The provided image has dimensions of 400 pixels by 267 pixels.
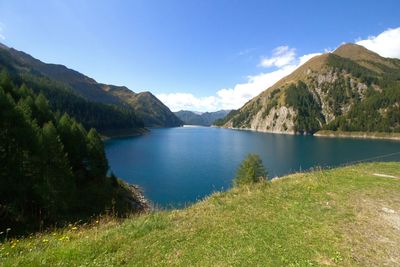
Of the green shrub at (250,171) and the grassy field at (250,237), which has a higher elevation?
the grassy field at (250,237)

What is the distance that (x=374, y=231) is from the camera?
9.13 meters

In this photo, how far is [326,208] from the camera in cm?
1120

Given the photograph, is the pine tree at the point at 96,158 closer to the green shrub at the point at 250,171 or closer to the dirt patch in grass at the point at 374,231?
the green shrub at the point at 250,171

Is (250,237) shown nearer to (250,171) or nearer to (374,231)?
(374,231)

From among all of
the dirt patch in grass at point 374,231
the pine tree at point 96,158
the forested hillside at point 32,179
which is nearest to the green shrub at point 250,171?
the forested hillside at point 32,179

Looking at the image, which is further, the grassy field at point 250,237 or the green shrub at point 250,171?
the green shrub at point 250,171

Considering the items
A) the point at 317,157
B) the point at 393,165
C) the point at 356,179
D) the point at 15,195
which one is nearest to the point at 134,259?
the point at 356,179

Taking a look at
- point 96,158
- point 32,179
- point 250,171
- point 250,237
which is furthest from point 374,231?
point 96,158

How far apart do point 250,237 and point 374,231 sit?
4.44 m

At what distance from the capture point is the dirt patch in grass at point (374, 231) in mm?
7551

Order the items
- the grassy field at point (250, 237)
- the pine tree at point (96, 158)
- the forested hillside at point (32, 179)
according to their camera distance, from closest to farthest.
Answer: the grassy field at point (250, 237) < the forested hillside at point (32, 179) < the pine tree at point (96, 158)

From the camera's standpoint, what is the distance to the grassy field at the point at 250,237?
7504 mm

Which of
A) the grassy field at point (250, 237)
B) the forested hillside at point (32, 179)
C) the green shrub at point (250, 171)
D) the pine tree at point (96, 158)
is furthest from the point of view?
the pine tree at point (96, 158)

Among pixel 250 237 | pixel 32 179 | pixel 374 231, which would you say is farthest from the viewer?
pixel 32 179
